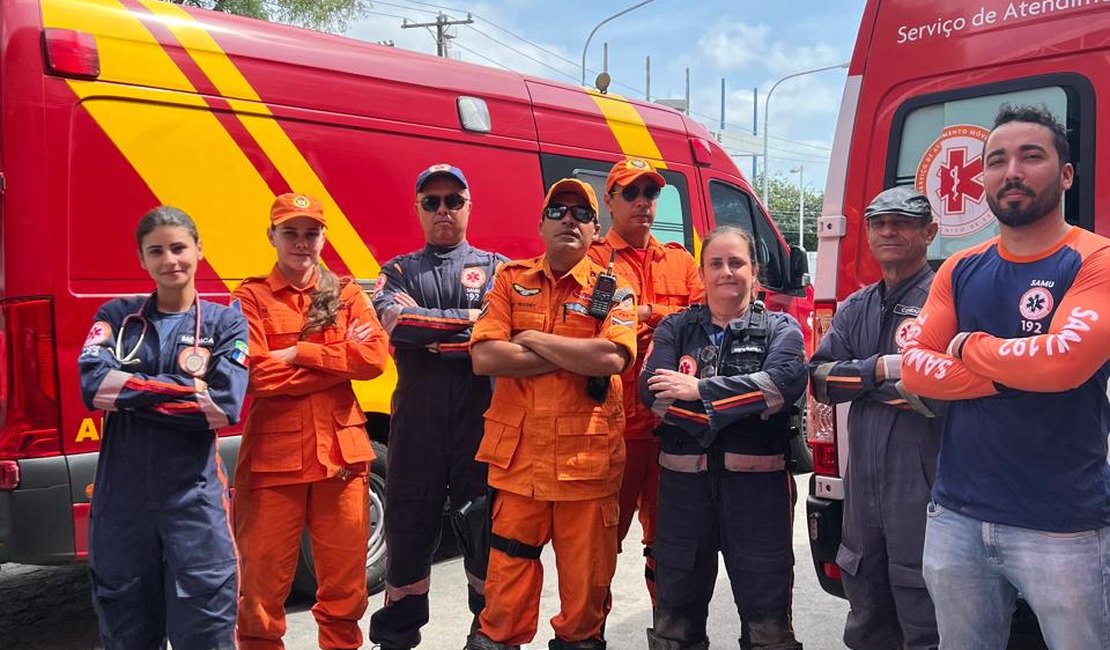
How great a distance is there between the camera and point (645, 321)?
344 centimetres

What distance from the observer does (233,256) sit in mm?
3963

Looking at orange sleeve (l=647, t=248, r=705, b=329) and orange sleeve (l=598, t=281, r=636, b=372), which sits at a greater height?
orange sleeve (l=647, t=248, r=705, b=329)

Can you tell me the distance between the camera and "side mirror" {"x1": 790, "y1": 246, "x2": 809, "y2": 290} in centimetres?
582

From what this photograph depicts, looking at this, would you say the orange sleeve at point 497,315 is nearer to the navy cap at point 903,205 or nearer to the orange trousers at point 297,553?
the orange trousers at point 297,553

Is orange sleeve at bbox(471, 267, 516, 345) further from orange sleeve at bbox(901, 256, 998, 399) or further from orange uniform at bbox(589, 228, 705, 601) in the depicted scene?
orange sleeve at bbox(901, 256, 998, 399)

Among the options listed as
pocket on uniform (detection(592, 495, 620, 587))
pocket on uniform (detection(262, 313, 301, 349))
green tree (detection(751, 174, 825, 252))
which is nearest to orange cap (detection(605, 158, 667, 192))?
pocket on uniform (detection(592, 495, 620, 587))

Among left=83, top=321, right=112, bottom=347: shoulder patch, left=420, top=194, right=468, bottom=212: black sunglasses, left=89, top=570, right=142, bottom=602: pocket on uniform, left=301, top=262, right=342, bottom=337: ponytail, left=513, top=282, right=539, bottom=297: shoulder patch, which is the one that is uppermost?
left=420, top=194, right=468, bottom=212: black sunglasses

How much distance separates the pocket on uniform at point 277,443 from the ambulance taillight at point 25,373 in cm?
94

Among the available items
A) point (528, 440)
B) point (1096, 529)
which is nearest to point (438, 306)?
point (528, 440)

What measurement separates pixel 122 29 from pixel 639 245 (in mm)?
2268

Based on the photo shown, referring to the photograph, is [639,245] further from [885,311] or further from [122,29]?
[122,29]

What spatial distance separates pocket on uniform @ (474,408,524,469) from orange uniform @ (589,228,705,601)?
51 cm

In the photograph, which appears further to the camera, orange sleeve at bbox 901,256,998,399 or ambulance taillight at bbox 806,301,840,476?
ambulance taillight at bbox 806,301,840,476

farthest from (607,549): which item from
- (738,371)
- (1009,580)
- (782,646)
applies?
(1009,580)
